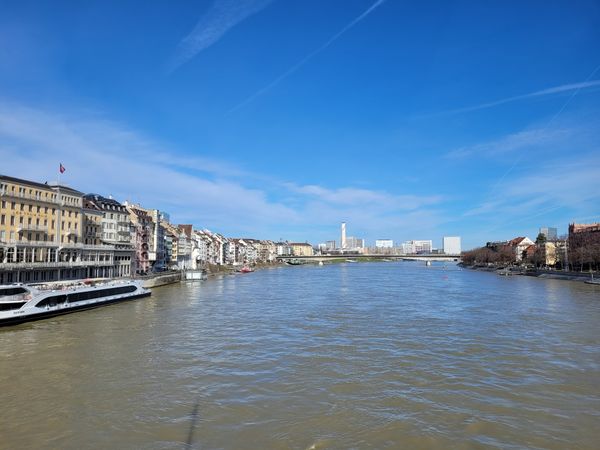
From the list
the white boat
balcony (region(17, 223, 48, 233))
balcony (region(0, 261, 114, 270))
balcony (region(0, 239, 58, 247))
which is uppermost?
balcony (region(17, 223, 48, 233))

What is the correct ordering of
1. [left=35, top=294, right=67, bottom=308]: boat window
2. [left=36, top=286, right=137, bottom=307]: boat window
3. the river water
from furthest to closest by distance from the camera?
[left=36, top=286, right=137, bottom=307]: boat window < [left=35, top=294, right=67, bottom=308]: boat window < the river water

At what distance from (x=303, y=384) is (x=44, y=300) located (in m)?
28.0

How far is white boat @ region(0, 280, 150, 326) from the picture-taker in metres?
32.4

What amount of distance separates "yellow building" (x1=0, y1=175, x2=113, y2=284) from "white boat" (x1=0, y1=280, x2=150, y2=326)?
12.0m

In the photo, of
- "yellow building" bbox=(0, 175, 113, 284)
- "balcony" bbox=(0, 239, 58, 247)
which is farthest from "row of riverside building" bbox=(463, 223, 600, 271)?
"balcony" bbox=(0, 239, 58, 247)

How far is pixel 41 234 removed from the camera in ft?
184

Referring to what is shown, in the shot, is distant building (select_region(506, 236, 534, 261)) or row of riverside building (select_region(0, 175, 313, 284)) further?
distant building (select_region(506, 236, 534, 261))

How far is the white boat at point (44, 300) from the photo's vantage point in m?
32.4

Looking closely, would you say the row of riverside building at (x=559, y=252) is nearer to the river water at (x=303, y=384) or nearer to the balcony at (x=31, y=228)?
the river water at (x=303, y=384)

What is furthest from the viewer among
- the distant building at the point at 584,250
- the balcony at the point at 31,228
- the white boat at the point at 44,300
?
the distant building at the point at 584,250

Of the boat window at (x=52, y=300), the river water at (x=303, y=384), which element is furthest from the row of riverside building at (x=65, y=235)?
the river water at (x=303, y=384)

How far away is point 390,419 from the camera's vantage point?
13039 mm

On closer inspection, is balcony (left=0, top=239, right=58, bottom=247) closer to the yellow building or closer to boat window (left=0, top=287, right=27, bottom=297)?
the yellow building

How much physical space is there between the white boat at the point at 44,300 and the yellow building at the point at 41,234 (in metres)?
12.0
